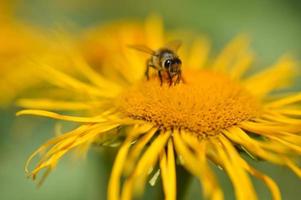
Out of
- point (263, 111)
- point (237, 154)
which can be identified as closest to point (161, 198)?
point (237, 154)

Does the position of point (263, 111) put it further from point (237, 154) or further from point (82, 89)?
point (82, 89)

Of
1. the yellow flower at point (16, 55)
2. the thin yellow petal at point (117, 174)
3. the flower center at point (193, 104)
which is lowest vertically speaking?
the thin yellow petal at point (117, 174)

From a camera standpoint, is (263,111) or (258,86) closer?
(263,111)

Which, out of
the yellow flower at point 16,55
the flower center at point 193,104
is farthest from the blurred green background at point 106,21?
the flower center at point 193,104

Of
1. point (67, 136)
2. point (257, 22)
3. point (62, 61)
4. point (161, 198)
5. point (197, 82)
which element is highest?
point (257, 22)

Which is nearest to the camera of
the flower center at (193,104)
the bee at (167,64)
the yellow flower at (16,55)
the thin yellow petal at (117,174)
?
the thin yellow petal at (117,174)

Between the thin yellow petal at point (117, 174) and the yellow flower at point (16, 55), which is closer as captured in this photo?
the thin yellow petal at point (117, 174)

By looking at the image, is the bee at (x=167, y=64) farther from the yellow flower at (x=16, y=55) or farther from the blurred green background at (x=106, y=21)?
the yellow flower at (x=16, y=55)

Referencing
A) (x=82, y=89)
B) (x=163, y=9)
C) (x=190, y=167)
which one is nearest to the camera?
(x=190, y=167)

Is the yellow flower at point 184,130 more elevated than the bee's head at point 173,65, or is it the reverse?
the bee's head at point 173,65
